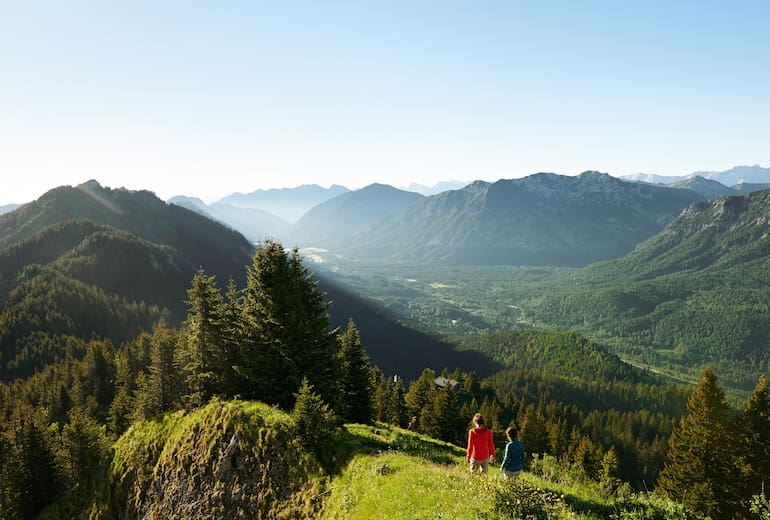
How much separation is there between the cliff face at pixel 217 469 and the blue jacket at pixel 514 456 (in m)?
10.8

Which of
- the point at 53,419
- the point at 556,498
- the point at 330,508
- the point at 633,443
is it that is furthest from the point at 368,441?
the point at 633,443

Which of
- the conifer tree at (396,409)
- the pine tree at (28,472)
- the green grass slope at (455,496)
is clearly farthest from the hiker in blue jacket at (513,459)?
the pine tree at (28,472)

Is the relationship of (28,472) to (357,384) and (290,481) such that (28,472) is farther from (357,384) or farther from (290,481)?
(290,481)

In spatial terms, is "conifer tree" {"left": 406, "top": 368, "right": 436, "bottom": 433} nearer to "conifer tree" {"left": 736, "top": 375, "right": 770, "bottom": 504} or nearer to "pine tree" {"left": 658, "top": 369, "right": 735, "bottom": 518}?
"pine tree" {"left": 658, "top": 369, "right": 735, "bottom": 518}

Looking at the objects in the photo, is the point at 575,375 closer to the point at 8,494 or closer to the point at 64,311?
the point at 8,494

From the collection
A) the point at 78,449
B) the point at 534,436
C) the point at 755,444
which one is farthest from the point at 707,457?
the point at 78,449

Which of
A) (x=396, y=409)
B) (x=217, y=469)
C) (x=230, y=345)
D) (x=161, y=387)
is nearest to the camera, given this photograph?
(x=217, y=469)

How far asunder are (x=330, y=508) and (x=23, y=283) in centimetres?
20846

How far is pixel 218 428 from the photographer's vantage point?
2619cm

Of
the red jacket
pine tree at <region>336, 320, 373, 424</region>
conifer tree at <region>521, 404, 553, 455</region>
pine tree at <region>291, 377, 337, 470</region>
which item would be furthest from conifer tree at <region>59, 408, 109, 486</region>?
conifer tree at <region>521, 404, 553, 455</region>

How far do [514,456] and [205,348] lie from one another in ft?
84.0

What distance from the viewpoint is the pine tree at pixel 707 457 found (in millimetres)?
33312

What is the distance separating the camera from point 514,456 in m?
14.9

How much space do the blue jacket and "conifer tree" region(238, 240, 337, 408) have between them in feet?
58.7
